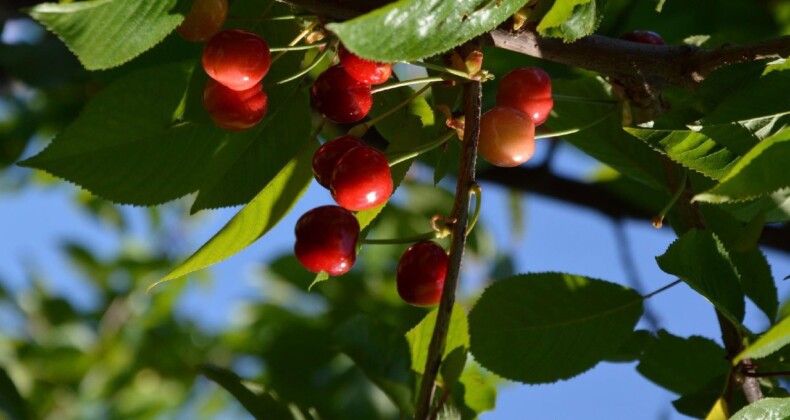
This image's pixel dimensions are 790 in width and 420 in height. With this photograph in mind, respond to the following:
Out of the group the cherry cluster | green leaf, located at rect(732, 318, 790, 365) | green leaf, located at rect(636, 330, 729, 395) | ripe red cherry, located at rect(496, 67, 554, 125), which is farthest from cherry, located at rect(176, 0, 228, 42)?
green leaf, located at rect(636, 330, 729, 395)

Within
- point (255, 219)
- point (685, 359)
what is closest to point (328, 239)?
point (255, 219)

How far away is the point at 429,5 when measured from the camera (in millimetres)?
706

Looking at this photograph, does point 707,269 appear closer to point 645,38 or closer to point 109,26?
point 645,38

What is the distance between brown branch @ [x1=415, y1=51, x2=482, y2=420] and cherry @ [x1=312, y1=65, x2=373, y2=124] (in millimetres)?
144

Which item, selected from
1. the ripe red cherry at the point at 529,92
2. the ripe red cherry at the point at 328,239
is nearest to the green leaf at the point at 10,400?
the ripe red cherry at the point at 328,239

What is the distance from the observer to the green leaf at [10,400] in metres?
1.31

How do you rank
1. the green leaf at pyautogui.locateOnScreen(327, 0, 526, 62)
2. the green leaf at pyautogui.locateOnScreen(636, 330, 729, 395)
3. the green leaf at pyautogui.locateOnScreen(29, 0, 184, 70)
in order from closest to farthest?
the green leaf at pyautogui.locateOnScreen(327, 0, 526, 62)
the green leaf at pyautogui.locateOnScreen(29, 0, 184, 70)
the green leaf at pyautogui.locateOnScreen(636, 330, 729, 395)

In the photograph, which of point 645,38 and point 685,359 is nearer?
point 645,38

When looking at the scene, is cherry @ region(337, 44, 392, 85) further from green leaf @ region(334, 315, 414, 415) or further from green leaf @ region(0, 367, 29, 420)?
green leaf @ region(0, 367, 29, 420)

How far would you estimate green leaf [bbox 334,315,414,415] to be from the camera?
1.16 meters

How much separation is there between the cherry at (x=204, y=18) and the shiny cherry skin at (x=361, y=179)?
0.19m

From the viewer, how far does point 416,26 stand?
70 cm

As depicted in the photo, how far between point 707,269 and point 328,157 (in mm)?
425

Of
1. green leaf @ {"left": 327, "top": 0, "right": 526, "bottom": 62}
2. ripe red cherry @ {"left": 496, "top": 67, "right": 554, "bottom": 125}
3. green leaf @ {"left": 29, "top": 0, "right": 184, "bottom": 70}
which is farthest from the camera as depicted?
ripe red cherry @ {"left": 496, "top": 67, "right": 554, "bottom": 125}
